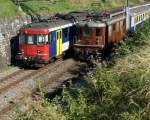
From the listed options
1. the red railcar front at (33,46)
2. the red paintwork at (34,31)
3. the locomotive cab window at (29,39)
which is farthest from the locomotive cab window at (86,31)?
the locomotive cab window at (29,39)

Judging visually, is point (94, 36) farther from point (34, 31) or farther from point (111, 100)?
point (111, 100)

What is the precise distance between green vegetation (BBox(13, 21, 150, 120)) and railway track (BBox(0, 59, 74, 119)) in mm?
6401

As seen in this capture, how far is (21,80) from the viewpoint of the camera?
71.5 feet

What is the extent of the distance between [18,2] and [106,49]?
1156cm

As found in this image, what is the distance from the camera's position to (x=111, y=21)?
91.3 ft

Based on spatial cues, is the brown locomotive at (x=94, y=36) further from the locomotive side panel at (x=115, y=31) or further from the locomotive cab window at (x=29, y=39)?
the locomotive cab window at (x=29, y=39)

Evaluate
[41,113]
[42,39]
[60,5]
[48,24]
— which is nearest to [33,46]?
[42,39]

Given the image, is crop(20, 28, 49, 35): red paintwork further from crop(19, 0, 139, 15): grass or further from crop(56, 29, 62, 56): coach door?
crop(19, 0, 139, 15): grass

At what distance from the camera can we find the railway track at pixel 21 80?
18.0 meters

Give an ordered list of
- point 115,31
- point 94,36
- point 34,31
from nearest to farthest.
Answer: point 34,31 → point 94,36 → point 115,31

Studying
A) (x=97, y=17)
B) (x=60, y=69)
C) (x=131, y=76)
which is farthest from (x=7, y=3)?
(x=131, y=76)

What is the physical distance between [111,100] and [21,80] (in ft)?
41.9

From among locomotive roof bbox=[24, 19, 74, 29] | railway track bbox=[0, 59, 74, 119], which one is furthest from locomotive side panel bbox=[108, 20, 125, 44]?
railway track bbox=[0, 59, 74, 119]

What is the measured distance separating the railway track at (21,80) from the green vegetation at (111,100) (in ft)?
21.0
